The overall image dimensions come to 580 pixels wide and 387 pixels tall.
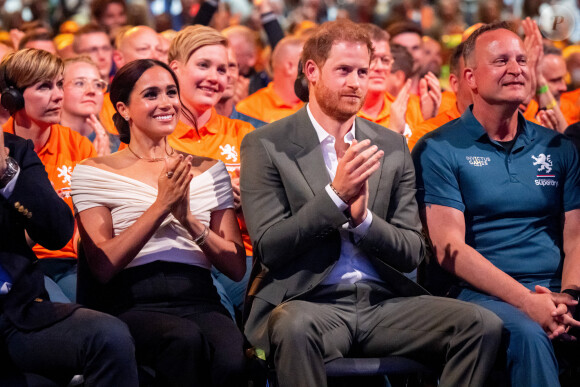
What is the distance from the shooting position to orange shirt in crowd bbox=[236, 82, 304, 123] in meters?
5.79

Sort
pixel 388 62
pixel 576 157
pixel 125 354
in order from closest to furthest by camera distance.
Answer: pixel 125 354 < pixel 576 157 < pixel 388 62

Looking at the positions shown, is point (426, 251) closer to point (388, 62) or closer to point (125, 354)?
point (125, 354)

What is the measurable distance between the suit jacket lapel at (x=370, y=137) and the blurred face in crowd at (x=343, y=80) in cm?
9

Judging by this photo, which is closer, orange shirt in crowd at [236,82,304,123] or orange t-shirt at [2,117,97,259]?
orange t-shirt at [2,117,97,259]

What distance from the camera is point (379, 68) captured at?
5344 millimetres

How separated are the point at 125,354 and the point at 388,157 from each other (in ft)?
4.33

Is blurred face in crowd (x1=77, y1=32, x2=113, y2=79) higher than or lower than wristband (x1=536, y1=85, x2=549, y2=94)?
higher

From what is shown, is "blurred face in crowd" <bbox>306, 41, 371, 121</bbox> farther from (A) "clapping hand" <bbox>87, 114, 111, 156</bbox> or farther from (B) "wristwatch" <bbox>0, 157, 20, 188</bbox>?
(A) "clapping hand" <bbox>87, 114, 111, 156</bbox>

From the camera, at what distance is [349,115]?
338 centimetres

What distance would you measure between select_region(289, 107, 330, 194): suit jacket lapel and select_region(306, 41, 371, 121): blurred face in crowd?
4.8 inches

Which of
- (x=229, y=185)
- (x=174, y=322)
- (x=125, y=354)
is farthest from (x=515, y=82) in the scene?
(x=125, y=354)

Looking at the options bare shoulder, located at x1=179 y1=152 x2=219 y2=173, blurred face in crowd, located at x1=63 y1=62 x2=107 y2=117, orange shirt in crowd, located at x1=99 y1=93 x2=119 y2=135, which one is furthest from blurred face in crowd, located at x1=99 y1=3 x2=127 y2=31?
bare shoulder, located at x1=179 y1=152 x2=219 y2=173

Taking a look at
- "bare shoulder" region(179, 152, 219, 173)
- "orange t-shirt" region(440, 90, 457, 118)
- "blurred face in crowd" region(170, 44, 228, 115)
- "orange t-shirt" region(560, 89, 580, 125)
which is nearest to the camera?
"bare shoulder" region(179, 152, 219, 173)

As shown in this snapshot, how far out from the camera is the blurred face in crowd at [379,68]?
5.29m
